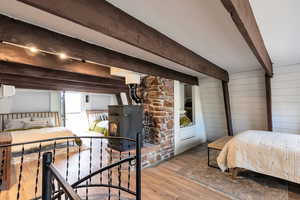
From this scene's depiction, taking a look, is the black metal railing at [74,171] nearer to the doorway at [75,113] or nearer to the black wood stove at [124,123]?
the black wood stove at [124,123]

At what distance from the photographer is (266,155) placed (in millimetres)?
2385

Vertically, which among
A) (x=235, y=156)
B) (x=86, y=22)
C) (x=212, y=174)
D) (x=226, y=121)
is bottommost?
(x=212, y=174)

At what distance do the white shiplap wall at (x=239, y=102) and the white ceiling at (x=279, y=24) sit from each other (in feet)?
4.01

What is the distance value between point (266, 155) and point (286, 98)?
188 cm

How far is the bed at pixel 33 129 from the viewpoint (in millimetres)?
3889

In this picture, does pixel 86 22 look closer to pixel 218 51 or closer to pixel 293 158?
pixel 218 51

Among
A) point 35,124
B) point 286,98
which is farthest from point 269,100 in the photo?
point 35,124

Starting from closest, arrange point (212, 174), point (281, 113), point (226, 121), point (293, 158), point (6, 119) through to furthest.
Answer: point (293, 158) → point (212, 174) → point (281, 113) → point (226, 121) → point (6, 119)

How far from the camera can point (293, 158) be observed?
2.16 metres

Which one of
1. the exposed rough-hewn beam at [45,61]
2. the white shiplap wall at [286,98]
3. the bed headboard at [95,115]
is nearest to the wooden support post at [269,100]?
the white shiplap wall at [286,98]

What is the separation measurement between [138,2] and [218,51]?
69.5 inches

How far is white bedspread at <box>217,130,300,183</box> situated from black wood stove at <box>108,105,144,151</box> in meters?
1.80

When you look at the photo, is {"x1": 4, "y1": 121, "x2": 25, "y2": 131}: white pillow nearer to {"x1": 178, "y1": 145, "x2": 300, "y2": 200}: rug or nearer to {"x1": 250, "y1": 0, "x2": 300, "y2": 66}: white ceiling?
{"x1": 178, "y1": 145, "x2": 300, "y2": 200}: rug

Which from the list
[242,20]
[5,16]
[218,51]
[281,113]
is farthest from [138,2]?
[281,113]
